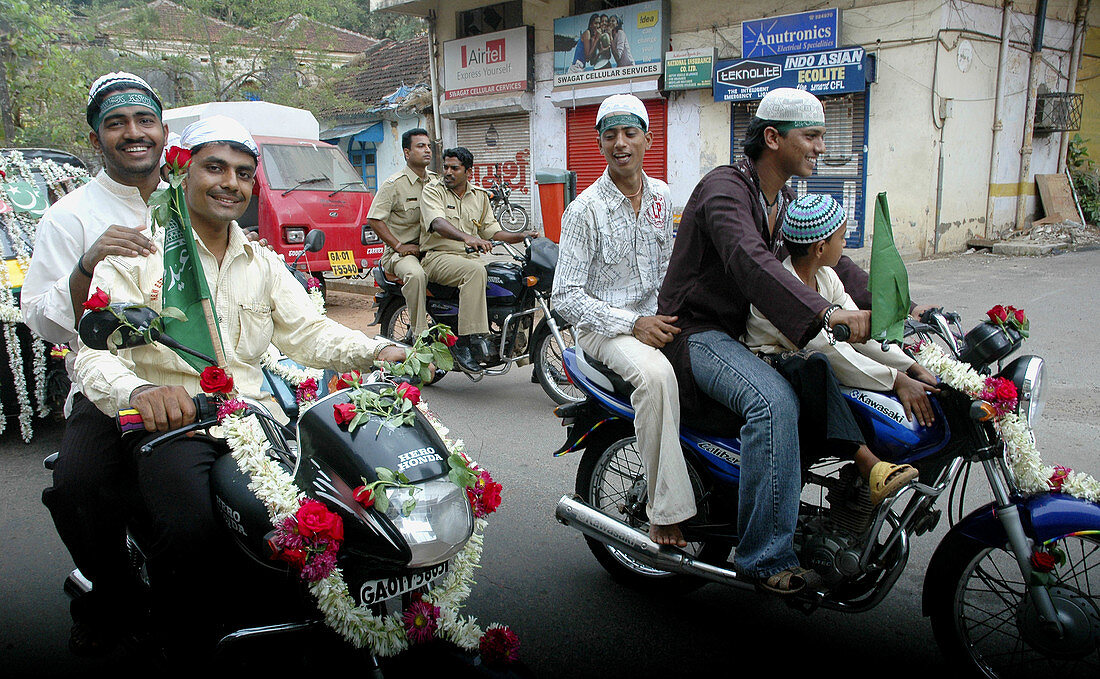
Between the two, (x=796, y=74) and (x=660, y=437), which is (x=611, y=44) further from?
(x=660, y=437)

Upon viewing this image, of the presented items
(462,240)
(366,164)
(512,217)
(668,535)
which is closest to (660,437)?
(668,535)

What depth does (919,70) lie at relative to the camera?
39.9 feet

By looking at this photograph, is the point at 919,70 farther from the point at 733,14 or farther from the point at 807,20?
the point at 733,14

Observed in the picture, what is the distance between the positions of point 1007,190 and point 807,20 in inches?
185

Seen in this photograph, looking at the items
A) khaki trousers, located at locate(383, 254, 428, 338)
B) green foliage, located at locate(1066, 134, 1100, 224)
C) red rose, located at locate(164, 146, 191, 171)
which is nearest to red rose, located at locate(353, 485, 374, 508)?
red rose, located at locate(164, 146, 191, 171)

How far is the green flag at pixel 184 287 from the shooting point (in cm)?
236

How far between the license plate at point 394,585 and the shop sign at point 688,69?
45.0 feet

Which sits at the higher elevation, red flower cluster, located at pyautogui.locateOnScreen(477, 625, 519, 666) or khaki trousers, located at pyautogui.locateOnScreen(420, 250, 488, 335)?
khaki trousers, located at pyautogui.locateOnScreen(420, 250, 488, 335)

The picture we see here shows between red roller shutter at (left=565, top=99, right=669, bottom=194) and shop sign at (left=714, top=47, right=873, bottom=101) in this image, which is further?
red roller shutter at (left=565, top=99, right=669, bottom=194)

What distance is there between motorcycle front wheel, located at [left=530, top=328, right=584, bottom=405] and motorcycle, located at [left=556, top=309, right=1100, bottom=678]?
306 cm

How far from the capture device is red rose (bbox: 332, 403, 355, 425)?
6.94 ft

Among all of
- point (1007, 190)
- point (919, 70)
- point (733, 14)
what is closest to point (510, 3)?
point (733, 14)

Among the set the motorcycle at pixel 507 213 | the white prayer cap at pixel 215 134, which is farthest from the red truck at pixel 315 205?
the white prayer cap at pixel 215 134

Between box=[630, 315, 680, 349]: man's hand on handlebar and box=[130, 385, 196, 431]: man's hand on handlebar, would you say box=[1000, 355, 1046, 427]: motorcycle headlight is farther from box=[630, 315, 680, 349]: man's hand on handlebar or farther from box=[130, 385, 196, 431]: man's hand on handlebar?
box=[130, 385, 196, 431]: man's hand on handlebar
